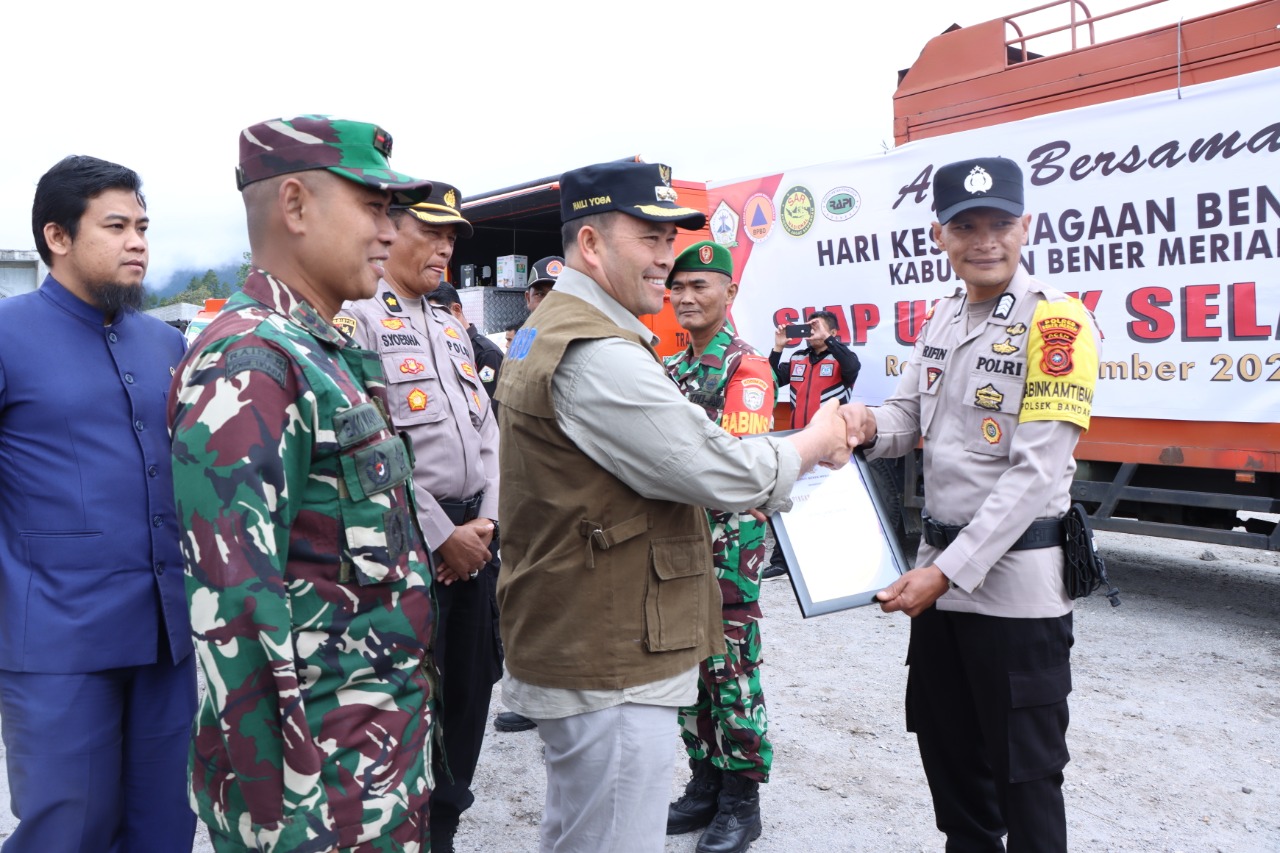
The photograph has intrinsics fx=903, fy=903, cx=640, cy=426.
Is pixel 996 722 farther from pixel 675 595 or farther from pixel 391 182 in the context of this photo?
pixel 391 182

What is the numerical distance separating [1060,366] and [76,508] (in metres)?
2.36

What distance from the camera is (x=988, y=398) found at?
2.28 m

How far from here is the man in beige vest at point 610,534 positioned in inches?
70.1

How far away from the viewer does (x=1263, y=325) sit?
486 cm

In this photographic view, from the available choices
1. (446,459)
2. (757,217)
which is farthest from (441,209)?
(757,217)

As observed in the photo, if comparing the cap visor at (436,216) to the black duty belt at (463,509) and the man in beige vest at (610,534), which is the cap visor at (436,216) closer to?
the black duty belt at (463,509)

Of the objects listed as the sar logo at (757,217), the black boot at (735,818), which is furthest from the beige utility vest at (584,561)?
the sar logo at (757,217)

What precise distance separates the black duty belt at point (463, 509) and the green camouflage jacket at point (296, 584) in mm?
1204

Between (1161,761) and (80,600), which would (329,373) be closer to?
(80,600)

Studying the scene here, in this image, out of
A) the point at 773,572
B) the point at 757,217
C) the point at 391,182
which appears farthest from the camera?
the point at 757,217

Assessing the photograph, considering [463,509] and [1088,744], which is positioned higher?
[463,509]

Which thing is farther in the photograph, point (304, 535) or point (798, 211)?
point (798, 211)

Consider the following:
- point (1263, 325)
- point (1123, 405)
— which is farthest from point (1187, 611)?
point (1263, 325)

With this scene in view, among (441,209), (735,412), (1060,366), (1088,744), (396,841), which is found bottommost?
(1088,744)
